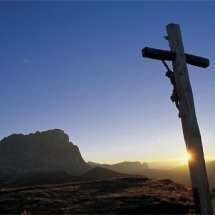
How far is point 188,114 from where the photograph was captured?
27.6 feet

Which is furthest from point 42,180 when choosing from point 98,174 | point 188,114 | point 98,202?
point 188,114

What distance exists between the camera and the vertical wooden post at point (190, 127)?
26.7 ft

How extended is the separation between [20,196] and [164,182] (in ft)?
29.0

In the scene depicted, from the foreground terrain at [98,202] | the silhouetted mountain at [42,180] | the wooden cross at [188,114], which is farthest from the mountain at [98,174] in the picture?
the wooden cross at [188,114]

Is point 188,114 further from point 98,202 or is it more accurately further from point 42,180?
point 42,180

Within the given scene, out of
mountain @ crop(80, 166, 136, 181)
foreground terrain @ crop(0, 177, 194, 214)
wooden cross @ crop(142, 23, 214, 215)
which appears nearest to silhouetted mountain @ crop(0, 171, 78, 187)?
mountain @ crop(80, 166, 136, 181)

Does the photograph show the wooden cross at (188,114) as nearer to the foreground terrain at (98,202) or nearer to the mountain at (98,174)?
the foreground terrain at (98,202)

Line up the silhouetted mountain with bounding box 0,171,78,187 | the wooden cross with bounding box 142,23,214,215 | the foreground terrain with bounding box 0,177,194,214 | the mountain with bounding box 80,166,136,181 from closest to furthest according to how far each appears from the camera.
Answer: the wooden cross with bounding box 142,23,214,215
the foreground terrain with bounding box 0,177,194,214
the silhouetted mountain with bounding box 0,171,78,187
the mountain with bounding box 80,166,136,181

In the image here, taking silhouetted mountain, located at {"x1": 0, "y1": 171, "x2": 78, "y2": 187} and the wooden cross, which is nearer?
the wooden cross

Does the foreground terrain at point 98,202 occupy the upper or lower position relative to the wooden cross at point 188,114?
lower

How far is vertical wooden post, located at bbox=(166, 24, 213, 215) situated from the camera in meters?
8.13

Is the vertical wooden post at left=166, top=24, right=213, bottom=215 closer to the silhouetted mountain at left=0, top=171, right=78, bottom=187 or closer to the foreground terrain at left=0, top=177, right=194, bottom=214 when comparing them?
the foreground terrain at left=0, top=177, right=194, bottom=214

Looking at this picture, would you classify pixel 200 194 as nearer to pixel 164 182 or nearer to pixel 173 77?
pixel 173 77

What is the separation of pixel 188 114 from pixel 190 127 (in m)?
0.31
